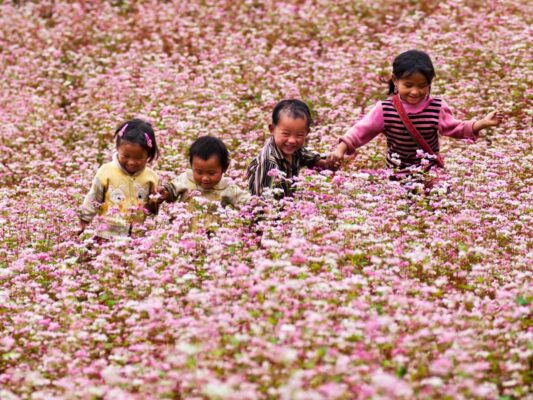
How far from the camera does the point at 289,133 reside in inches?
294

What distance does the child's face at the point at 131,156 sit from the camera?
24.6 feet

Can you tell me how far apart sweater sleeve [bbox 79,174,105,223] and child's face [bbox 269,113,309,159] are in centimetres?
177

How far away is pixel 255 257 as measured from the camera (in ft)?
20.8

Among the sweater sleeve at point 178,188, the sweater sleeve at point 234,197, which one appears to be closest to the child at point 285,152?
the sweater sleeve at point 234,197

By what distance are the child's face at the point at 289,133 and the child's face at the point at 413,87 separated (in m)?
1.26

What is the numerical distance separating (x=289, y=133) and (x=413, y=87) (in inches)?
58.2

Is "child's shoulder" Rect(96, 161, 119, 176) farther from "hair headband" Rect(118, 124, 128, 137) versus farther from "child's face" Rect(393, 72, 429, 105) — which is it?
"child's face" Rect(393, 72, 429, 105)

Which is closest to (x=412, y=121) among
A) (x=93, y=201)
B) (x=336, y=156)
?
(x=336, y=156)

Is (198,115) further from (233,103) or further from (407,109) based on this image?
(407,109)

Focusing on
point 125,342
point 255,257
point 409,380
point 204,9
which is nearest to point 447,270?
point 255,257

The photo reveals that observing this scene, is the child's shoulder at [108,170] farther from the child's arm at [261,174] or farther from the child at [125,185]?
the child's arm at [261,174]

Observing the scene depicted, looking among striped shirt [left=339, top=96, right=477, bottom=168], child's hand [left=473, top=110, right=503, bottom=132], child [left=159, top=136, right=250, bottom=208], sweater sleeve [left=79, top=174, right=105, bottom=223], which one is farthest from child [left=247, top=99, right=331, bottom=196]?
child's hand [left=473, top=110, right=503, bottom=132]

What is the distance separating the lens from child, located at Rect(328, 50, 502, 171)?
7969mm

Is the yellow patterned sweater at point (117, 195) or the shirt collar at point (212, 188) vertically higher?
the shirt collar at point (212, 188)
